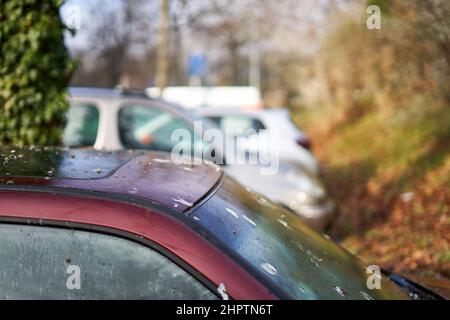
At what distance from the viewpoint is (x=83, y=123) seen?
6.98 meters

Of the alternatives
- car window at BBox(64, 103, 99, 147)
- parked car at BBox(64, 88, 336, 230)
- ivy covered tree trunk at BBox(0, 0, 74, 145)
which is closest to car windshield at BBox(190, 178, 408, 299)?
ivy covered tree trunk at BBox(0, 0, 74, 145)

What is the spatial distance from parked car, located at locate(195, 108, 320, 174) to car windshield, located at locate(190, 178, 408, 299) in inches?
248

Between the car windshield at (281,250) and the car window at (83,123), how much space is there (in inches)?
162

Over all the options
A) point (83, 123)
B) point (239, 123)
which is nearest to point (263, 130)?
point (239, 123)

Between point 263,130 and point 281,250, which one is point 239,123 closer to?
point 263,130

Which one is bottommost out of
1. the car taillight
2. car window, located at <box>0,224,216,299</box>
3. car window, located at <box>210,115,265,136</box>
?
car window, located at <box>0,224,216,299</box>

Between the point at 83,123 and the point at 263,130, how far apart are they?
14.3 ft

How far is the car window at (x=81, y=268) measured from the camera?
194 cm

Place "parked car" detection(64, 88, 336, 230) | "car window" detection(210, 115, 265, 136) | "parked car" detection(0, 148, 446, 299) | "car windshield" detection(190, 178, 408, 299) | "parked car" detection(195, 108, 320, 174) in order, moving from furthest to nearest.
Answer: "car window" detection(210, 115, 265, 136), "parked car" detection(195, 108, 320, 174), "parked car" detection(64, 88, 336, 230), "car windshield" detection(190, 178, 408, 299), "parked car" detection(0, 148, 446, 299)

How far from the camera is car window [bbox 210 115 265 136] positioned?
1005cm

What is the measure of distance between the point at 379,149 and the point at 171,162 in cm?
1232

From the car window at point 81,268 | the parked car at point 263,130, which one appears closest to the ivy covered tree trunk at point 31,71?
the car window at point 81,268

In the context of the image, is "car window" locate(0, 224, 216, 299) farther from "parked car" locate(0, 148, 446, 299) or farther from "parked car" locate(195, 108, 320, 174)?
"parked car" locate(195, 108, 320, 174)
